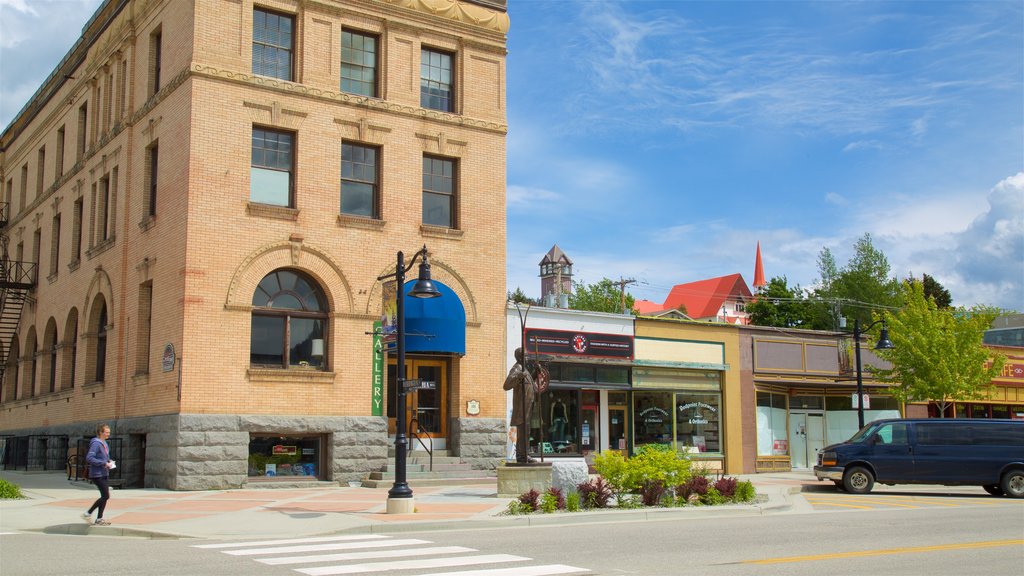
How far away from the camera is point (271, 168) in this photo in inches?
953

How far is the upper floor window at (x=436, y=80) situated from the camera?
26797mm

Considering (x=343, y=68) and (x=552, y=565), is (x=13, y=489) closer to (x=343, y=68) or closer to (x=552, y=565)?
(x=343, y=68)

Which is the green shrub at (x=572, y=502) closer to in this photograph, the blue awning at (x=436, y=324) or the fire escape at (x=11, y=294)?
the blue awning at (x=436, y=324)

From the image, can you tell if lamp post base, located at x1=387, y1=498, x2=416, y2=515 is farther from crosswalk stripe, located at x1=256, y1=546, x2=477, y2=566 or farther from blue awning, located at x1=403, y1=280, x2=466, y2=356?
blue awning, located at x1=403, y1=280, x2=466, y2=356

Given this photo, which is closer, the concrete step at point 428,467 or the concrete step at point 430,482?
the concrete step at point 430,482

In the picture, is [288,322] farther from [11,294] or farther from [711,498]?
[11,294]

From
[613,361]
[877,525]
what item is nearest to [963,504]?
[877,525]

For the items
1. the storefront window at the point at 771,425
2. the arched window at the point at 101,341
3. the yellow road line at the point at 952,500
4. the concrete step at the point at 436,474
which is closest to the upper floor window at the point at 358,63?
the concrete step at the point at 436,474

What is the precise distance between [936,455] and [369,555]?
660 inches

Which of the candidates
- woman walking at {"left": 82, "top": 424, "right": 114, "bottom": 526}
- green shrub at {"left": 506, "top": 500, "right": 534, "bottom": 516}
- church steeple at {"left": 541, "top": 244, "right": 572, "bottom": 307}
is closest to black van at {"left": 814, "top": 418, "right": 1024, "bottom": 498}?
green shrub at {"left": 506, "top": 500, "right": 534, "bottom": 516}

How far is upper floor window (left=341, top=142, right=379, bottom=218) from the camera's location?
25.2m

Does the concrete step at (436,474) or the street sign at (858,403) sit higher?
the street sign at (858,403)

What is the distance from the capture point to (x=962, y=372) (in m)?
33.2

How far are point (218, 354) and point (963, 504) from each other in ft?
56.1
